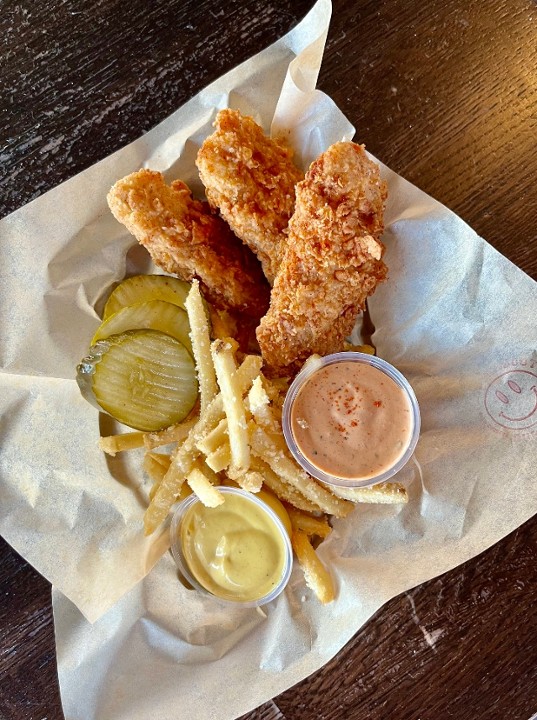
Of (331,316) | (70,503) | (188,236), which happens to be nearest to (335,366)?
(331,316)

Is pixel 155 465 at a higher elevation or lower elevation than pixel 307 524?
higher

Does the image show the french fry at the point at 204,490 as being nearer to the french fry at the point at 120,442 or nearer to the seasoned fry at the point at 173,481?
the seasoned fry at the point at 173,481

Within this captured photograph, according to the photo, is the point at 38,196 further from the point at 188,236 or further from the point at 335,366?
the point at 335,366

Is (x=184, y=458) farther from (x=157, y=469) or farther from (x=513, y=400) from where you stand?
(x=513, y=400)

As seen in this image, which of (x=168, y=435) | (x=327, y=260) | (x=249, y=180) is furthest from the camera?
(x=168, y=435)

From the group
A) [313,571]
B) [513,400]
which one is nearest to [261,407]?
[313,571]

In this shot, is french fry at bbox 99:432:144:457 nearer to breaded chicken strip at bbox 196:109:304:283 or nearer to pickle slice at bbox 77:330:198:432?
pickle slice at bbox 77:330:198:432

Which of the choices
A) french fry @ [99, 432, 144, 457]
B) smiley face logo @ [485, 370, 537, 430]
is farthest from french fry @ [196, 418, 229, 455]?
smiley face logo @ [485, 370, 537, 430]
